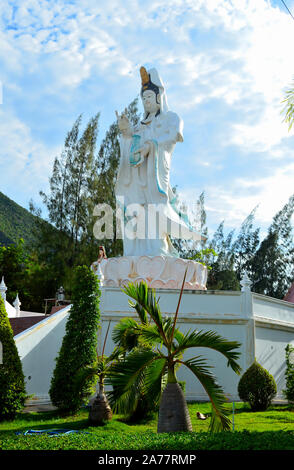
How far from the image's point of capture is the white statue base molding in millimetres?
13055

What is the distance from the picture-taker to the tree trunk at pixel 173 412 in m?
5.98

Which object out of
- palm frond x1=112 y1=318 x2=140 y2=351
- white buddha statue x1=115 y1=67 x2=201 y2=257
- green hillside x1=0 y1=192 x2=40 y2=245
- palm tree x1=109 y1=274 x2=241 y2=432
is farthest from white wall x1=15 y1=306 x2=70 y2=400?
green hillside x1=0 y1=192 x2=40 y2=245

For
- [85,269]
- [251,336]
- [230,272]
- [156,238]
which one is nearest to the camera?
[85,269]

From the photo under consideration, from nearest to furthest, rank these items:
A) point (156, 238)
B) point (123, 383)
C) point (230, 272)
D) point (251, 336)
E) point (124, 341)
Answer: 1. point (123, 383)
2. point (124, 341)
3. point (251, 336)
4. point (156, 238)
5. point (230, 272)

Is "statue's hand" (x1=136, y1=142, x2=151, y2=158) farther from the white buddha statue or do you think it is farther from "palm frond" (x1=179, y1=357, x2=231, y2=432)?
"palm frond" (x1=179, y1=357, x2=231, y2=432)

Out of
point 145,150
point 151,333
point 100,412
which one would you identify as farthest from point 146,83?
point 151,333

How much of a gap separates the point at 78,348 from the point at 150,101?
9290 mm

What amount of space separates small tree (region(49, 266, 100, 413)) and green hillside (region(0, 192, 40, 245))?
1708 inches

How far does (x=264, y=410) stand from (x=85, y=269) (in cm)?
439

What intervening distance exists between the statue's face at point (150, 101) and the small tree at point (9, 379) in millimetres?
9386

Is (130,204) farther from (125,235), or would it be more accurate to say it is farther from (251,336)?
(251,336)

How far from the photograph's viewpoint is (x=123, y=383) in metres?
6.14

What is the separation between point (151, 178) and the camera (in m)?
15.0
